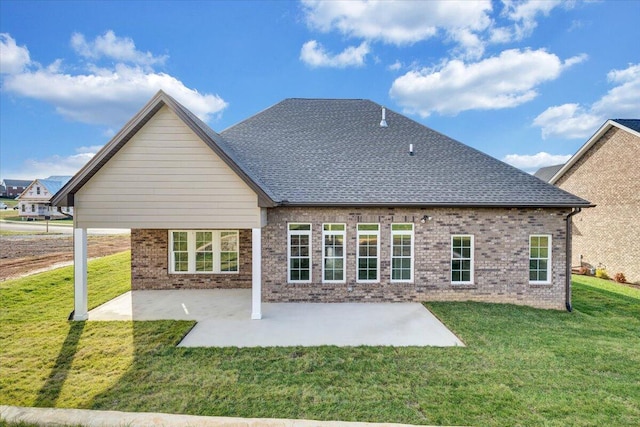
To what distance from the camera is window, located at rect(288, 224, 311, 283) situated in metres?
10.1

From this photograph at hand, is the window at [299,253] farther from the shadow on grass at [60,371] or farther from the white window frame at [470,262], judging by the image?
the shadow on grass at [60,371]

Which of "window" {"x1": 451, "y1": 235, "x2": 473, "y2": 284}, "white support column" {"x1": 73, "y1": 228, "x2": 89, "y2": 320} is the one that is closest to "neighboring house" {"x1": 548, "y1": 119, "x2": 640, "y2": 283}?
"window" {"x1": 451, "y1": 235, "x2": 473, "y2": 284}

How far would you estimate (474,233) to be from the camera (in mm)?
10156

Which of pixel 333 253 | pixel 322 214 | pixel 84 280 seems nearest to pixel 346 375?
pixel 333 253

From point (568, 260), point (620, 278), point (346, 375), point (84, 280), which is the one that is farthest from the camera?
point (620, 278)

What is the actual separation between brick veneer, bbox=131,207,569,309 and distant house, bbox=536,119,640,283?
9040 mm

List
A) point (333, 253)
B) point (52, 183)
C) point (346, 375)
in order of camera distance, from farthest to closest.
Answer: point (52, 183) < point (333, 253) < point (346, 375)

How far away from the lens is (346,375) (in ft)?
18.0

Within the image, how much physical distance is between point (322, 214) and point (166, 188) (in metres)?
4.68

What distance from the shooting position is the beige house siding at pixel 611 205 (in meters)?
15.1

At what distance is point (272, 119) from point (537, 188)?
10.7 meters

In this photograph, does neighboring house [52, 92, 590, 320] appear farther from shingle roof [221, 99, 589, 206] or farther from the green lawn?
the green lawn

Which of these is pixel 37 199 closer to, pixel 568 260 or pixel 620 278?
pixel 568 260

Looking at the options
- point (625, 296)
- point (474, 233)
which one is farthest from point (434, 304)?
point (625, 296)
